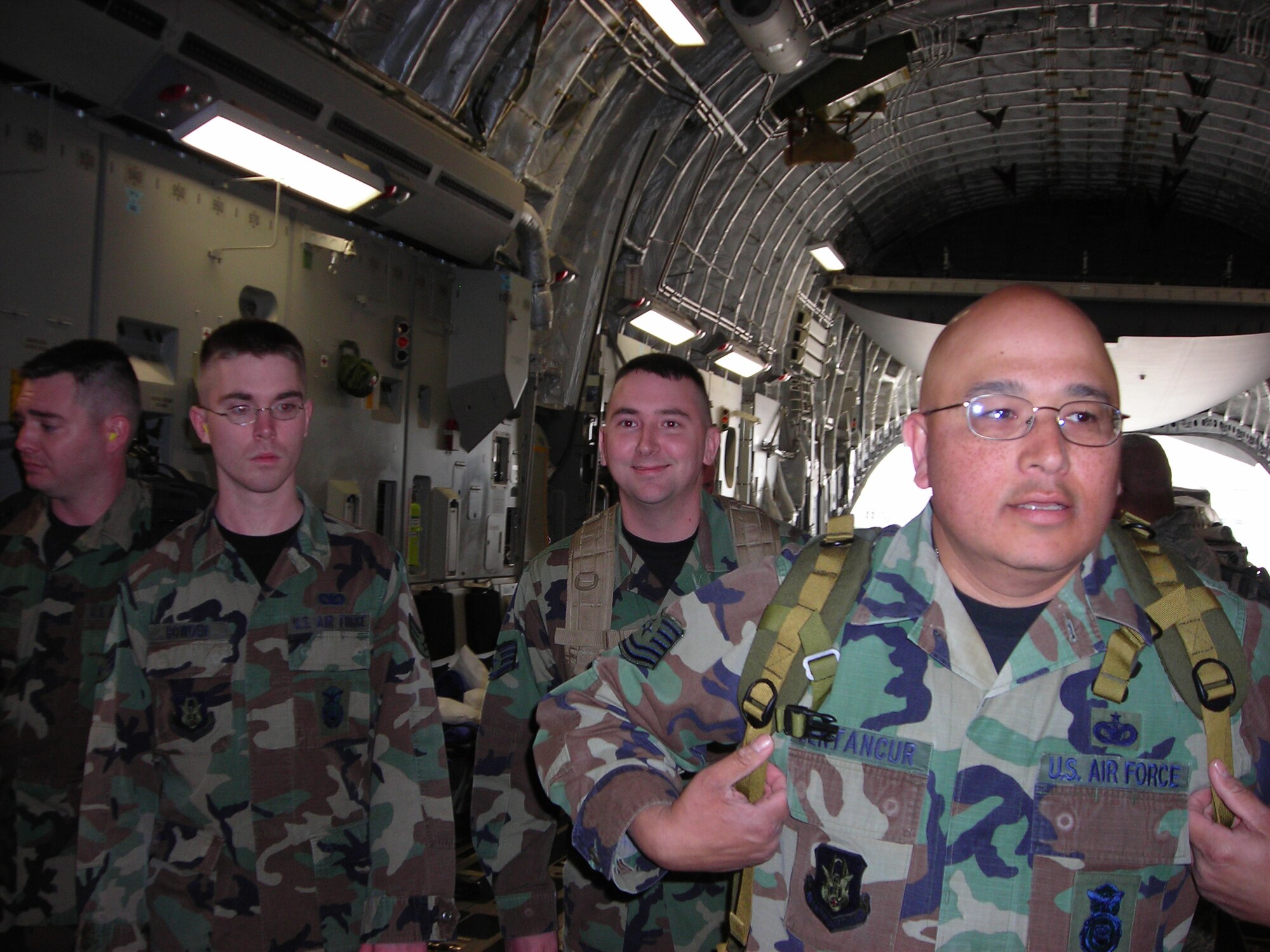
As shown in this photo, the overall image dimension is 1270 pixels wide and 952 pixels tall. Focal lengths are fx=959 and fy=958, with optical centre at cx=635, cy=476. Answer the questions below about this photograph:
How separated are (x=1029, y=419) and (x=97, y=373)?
9.21ft

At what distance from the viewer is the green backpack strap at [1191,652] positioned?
4.58ft

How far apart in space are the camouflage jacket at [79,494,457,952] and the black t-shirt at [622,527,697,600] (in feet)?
2.33

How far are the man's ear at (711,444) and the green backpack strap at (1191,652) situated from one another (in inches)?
64.6

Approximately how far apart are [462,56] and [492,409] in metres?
2.29

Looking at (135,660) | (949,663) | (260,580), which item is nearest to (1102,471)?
(949,663)

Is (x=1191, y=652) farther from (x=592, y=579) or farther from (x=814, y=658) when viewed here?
(x=592, y=579)

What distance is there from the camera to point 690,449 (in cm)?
290

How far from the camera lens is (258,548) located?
2490 millimetres

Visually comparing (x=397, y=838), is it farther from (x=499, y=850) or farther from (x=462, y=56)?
(x=462, y=56)

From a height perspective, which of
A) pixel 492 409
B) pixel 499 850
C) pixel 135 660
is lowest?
pixel 499 850

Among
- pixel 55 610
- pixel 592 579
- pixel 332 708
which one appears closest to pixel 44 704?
pixel 55 610

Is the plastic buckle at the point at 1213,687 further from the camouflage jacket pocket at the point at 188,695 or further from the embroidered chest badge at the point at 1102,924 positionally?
the camouflage jacket pocket at the point at 188,695

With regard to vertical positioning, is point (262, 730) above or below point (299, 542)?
below

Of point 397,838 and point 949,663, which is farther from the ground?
point 949,663
